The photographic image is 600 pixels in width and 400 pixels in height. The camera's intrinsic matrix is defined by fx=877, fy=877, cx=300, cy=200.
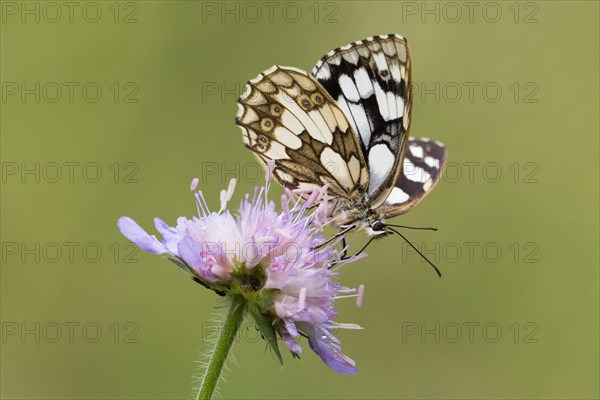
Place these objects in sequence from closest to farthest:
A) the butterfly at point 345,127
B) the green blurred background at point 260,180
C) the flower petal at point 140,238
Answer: the flower petal at point 140,238, the butterfly at point 345,127, the green blurred background at point 260,180

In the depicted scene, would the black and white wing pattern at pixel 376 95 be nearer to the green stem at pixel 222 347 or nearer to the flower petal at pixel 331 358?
the flower petal at pixel 331 358

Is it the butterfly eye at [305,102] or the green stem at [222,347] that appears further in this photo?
the butterfly eye at [305,102]

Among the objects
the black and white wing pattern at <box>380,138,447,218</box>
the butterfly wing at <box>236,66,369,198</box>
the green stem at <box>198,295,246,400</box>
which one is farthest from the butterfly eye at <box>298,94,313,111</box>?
the green stem at <box>198,295,246,400</box>

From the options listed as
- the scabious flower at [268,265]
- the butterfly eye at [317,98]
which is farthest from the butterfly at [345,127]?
the scabious flower at [268,265]

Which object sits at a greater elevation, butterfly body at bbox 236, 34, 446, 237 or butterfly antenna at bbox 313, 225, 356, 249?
butterfly body at bbox 236, 34, 446, 237

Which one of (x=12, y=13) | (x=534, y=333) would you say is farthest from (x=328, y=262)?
(x=12, y=13)

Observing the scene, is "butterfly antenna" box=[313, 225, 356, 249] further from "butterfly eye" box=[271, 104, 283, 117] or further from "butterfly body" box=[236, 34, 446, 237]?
"butterfly eye" box=[271, 104, 283, 117]

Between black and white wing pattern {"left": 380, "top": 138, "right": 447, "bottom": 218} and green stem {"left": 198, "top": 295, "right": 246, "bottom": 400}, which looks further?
black and white wing pattern {"left": 380, "top": 138, "right": 447, "bottom": 218}

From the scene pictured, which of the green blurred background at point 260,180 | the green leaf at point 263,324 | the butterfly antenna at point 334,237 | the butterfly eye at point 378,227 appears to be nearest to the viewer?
the green leaf at point 263,324
